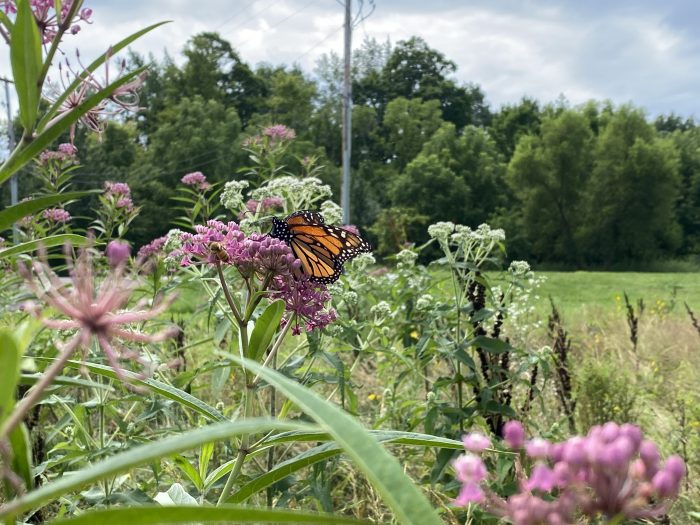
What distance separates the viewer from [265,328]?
1.19 metres

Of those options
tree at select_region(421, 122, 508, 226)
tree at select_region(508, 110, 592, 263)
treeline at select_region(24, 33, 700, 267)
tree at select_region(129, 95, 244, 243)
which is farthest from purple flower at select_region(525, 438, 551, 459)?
tree at select_region(421, 122, 508, 226)

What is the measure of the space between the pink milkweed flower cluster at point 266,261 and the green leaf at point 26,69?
49 cm

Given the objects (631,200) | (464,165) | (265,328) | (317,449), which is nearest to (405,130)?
(464,165)

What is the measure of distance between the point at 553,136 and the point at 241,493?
29640 millimetres

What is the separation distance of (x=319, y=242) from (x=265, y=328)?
928mm

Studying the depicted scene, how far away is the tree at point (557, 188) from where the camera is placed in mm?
28188

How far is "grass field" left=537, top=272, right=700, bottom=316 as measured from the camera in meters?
9.94

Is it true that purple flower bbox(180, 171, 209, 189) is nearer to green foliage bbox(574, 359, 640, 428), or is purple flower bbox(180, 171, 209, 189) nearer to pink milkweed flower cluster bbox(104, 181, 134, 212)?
pink milkweed flower cluster bbox(104, 181, 134, 212)

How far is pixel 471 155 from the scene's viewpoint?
3169 centimetres

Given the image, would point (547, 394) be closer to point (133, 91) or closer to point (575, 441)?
point (133, 91)

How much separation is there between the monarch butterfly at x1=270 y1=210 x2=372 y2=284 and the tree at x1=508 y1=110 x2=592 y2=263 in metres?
27.4

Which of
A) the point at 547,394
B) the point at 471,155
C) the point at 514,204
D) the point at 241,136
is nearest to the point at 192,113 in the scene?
the point at 241,136

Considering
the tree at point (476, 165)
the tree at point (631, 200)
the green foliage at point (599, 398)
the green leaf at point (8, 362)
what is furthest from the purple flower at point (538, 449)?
the tree at point (476, 165)

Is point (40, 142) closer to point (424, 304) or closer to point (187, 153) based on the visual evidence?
point (424, 304)
